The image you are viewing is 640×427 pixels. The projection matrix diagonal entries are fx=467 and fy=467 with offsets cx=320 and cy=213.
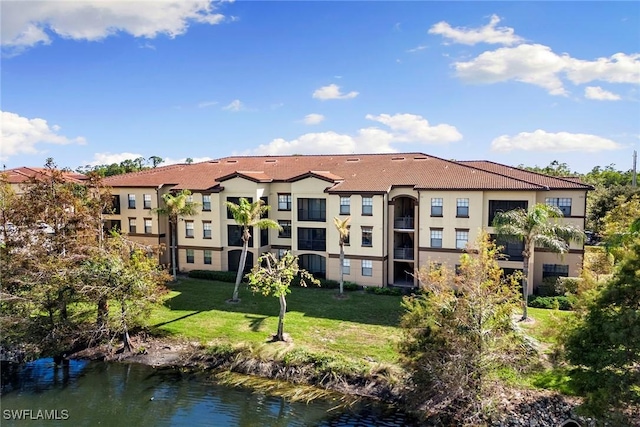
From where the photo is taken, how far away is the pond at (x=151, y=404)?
20.8 meters

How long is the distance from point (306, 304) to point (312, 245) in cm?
701

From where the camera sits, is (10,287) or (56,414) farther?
(10,287)

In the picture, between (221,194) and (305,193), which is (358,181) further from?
(221,194)

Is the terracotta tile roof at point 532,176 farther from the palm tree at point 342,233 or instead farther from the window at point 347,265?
the window at point 347,265

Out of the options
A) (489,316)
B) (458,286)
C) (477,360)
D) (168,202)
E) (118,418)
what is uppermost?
(168,202)

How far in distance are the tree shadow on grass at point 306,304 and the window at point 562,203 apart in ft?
42.7

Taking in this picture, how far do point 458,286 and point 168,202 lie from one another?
25972 mm

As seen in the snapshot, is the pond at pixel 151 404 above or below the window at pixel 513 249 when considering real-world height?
below

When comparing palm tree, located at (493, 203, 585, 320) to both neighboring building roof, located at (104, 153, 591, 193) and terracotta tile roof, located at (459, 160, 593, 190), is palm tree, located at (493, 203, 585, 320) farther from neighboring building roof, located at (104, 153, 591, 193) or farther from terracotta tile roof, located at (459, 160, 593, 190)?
terracotta tile roof, located at (459, 160, 593, 190)

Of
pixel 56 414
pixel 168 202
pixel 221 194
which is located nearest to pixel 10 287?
pixel 56 414

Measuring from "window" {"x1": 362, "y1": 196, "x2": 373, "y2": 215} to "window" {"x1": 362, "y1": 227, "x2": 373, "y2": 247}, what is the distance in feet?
4.18

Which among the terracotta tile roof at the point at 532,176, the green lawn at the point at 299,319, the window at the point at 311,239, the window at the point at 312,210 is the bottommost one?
the green lawn at the point at 299,319

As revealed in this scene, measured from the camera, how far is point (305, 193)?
38969mm

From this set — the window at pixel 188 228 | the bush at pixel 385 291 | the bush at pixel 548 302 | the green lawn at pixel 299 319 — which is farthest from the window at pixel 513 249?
the window at pixel 188 228
